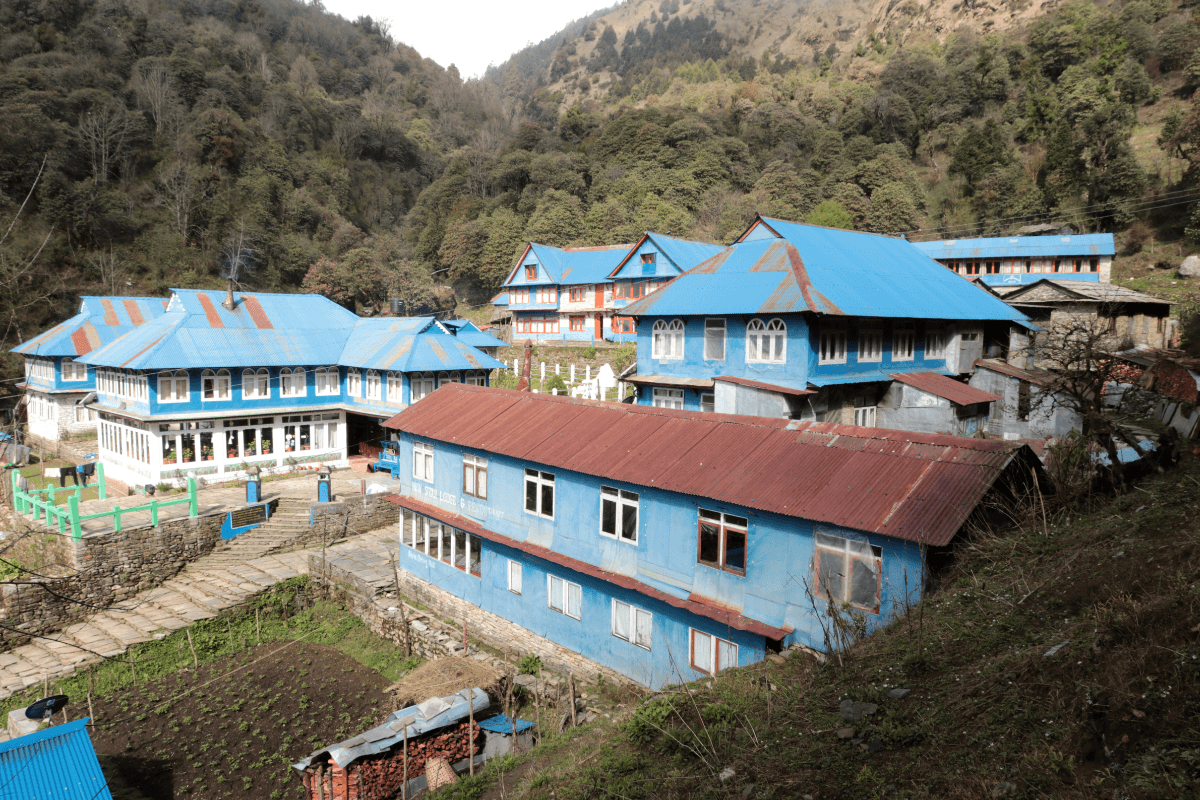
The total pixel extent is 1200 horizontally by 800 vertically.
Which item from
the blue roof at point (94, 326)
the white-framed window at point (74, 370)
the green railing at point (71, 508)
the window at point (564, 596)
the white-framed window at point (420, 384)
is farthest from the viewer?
the white-framed window at point (74, 370)

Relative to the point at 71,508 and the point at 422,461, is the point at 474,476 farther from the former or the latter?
the point at 71,508

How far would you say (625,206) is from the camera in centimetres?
5719

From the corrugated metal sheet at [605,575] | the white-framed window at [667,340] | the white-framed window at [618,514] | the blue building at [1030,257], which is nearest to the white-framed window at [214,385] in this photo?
the corrugated metal sheet at [605,575]

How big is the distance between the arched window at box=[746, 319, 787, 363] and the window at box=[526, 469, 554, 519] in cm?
946

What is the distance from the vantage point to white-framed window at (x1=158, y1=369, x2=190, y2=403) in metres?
25.2

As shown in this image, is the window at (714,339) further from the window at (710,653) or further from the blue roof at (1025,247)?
the blue roof at (1025,247)

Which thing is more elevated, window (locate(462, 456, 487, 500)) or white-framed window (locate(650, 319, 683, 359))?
white-framed window (locate(650, 319, 683, 359))

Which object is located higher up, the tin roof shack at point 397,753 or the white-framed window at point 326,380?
the white-framed window at point 326,380

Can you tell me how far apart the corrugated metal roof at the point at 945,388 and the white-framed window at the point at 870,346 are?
96 centimetres

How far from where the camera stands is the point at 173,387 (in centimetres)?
2547

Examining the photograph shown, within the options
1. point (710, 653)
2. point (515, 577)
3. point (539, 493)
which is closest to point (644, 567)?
point (710, 653)

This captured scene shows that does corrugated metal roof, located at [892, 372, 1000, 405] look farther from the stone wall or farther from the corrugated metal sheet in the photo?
the stone wall

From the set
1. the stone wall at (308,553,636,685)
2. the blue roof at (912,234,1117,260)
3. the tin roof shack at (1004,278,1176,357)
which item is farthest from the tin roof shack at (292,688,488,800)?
the blue roof at (912,234,1117,260)

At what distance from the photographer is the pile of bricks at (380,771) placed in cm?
1037
